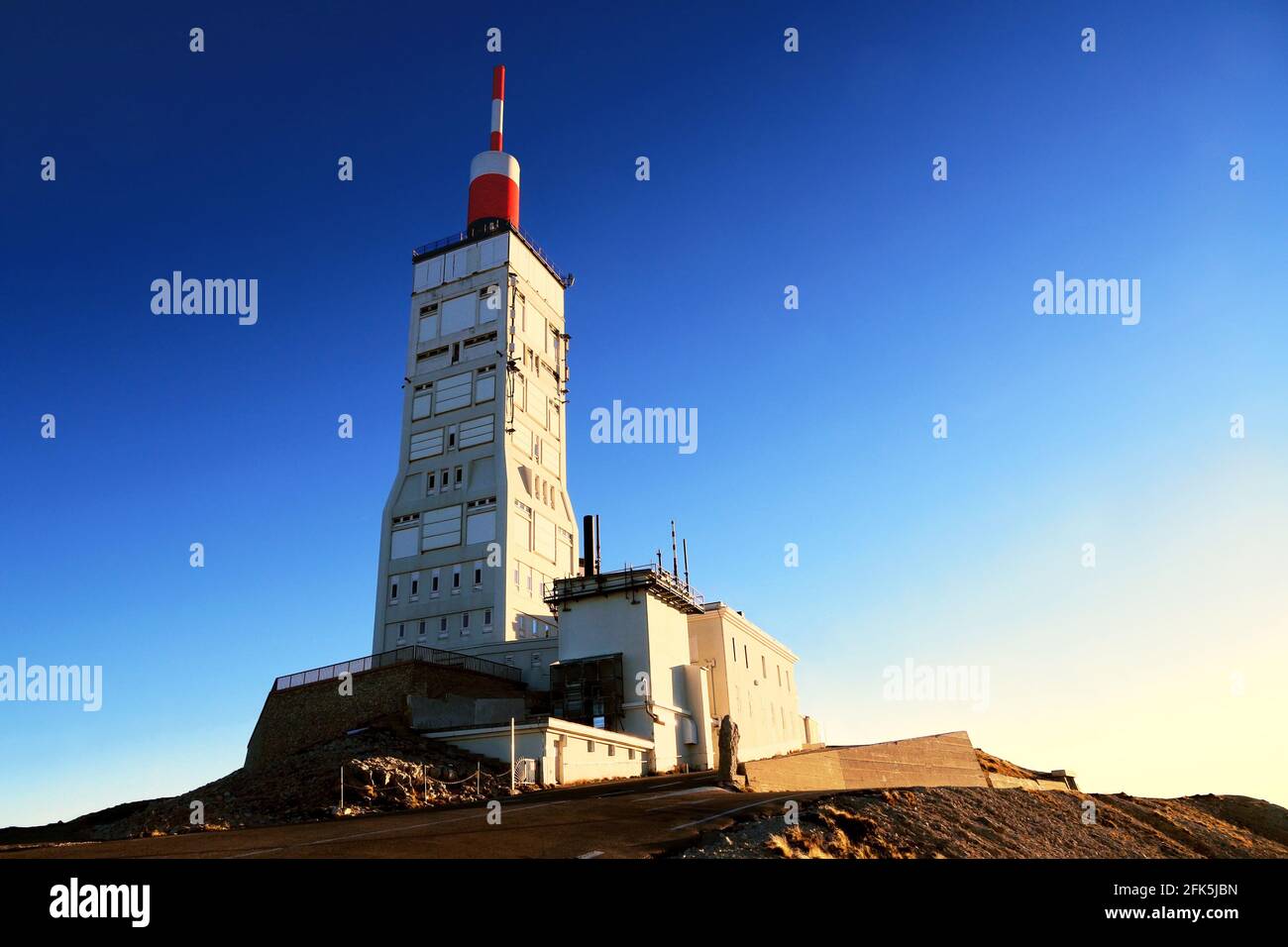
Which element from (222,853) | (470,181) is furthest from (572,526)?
(222,853)

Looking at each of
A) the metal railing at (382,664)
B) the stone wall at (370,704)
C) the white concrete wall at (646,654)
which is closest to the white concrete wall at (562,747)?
the white concrete wall at (646,654)

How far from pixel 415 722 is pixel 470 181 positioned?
48.3 meters

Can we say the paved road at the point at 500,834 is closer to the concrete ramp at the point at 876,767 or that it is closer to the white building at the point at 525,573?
the concrete ramp at the point at 876,767

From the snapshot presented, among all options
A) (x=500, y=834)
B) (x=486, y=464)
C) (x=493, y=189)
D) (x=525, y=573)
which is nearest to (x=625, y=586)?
(x=525, y=573)

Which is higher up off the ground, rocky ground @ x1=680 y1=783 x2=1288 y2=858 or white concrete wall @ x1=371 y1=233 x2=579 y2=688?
white concrete wall @ x1=371 y1=233 x2=579 y2=688

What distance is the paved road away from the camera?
13.3 meters

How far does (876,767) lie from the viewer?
37.0m

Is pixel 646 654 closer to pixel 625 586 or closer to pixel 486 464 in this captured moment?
pixel 625 586

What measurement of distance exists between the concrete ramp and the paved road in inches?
256

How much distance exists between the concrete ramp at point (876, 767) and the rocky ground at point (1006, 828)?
6.08 m

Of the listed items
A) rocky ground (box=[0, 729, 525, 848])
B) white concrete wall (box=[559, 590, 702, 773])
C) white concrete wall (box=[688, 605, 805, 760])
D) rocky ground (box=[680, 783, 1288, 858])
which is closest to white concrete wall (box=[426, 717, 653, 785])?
rocky ground (box=[0, 729, 525, 848])

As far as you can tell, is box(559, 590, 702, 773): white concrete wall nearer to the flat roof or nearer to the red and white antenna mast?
the flat roof

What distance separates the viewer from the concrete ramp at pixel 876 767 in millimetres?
30188
